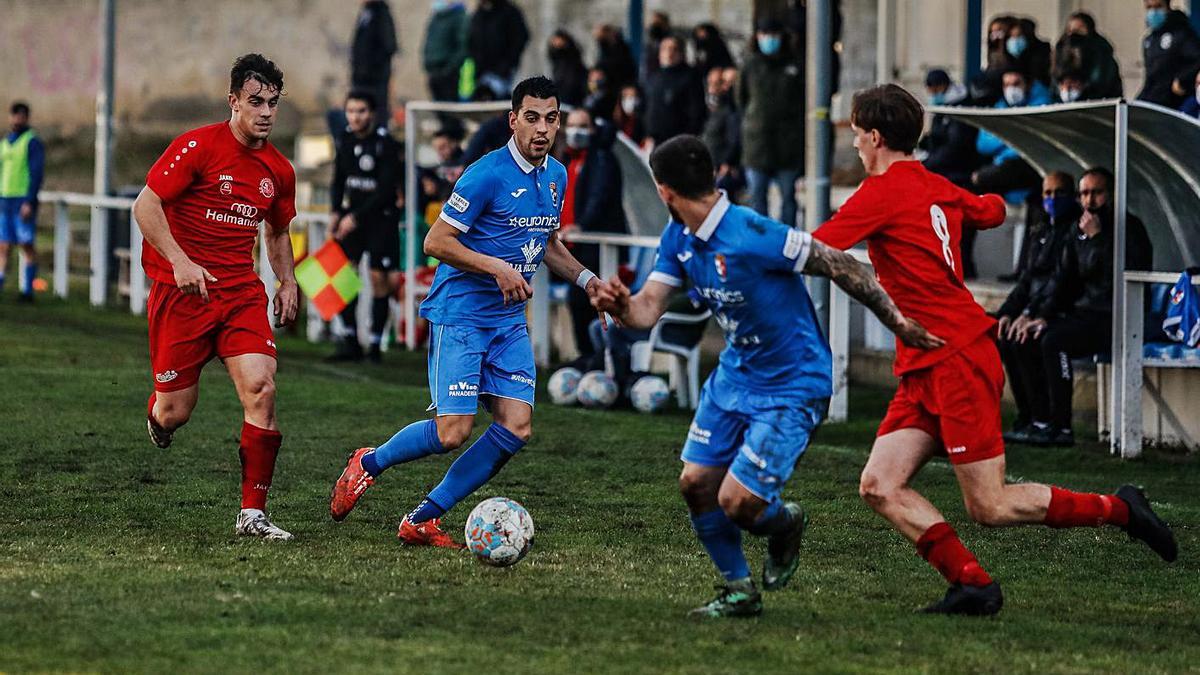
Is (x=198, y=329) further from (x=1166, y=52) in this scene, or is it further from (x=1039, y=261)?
(x=1166, y=52)

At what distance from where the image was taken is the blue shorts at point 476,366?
26.2 ft

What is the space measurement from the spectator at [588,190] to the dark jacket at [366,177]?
4.89ft

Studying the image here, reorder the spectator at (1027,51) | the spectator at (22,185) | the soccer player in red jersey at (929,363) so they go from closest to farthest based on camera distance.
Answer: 1. the soccer player in red jersey at (929,363)
2. the spectator at (1027,51)
3. the spectator at (22,185)

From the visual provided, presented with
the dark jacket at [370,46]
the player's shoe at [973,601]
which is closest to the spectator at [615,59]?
the dark jacket at [370,46]

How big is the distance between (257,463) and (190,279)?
2.65 feet

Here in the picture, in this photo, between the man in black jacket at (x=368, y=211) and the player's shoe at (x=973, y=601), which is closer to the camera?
the player's shoe at (x=973, y=601)

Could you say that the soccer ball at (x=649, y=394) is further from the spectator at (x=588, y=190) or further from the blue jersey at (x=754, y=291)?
the blue jersey at (x=754, y=291)

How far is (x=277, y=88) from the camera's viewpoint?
8.31 meters

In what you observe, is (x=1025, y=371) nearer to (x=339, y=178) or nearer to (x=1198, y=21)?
(x=1198, y=21)

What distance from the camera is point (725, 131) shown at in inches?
672

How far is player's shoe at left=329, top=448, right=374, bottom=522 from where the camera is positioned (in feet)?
27.1

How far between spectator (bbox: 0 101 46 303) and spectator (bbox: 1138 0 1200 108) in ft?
40.2

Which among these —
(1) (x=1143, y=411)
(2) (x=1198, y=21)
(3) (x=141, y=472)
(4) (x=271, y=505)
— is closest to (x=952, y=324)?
(4) (x=271, y=505)

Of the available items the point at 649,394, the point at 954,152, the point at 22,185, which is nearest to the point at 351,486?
the point at 649,394
